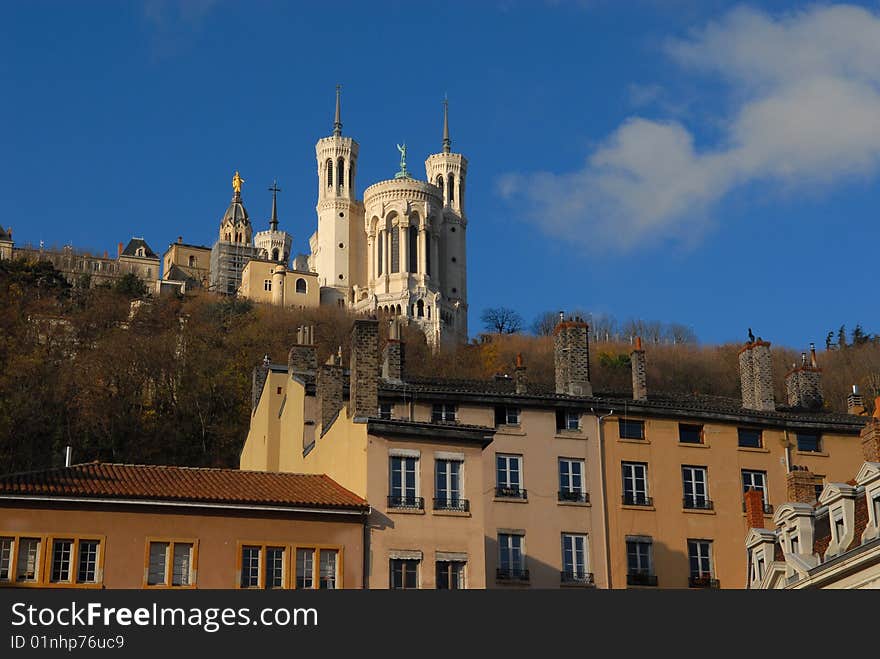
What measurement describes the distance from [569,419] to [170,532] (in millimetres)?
16899

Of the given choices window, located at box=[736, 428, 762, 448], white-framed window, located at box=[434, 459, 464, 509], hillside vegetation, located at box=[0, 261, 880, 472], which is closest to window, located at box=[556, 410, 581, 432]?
window, located at box=[736, 428, 762, 448]

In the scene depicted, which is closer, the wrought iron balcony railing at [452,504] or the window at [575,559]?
the wrought iron balcony railing at [452,504]

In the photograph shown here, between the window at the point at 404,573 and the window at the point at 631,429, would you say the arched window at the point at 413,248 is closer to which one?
the window at the point at 631,429

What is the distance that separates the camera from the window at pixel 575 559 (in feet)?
144

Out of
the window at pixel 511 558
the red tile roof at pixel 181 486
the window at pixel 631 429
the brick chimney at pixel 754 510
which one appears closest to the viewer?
the red tile roof at pixel 181 486

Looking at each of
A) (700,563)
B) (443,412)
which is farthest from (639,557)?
(443,412)

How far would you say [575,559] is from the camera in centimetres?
4444

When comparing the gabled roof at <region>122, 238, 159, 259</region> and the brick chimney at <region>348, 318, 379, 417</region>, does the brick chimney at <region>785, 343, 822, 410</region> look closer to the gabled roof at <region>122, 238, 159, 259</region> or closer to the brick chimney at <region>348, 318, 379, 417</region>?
the brick chimney at <region>348, 318, 379, 417</region>

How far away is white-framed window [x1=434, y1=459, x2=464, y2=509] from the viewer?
3738 centimetres

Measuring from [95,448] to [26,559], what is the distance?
142 feet

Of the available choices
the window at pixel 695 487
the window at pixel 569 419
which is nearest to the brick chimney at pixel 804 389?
the window at pixel 695 487

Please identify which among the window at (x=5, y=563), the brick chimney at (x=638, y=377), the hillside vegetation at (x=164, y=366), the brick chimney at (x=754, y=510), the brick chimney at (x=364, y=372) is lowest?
the window at (x=5, y=563)

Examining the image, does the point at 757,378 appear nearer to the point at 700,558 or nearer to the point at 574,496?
the point at 700,558

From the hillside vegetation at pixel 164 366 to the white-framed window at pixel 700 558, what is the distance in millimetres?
8867
